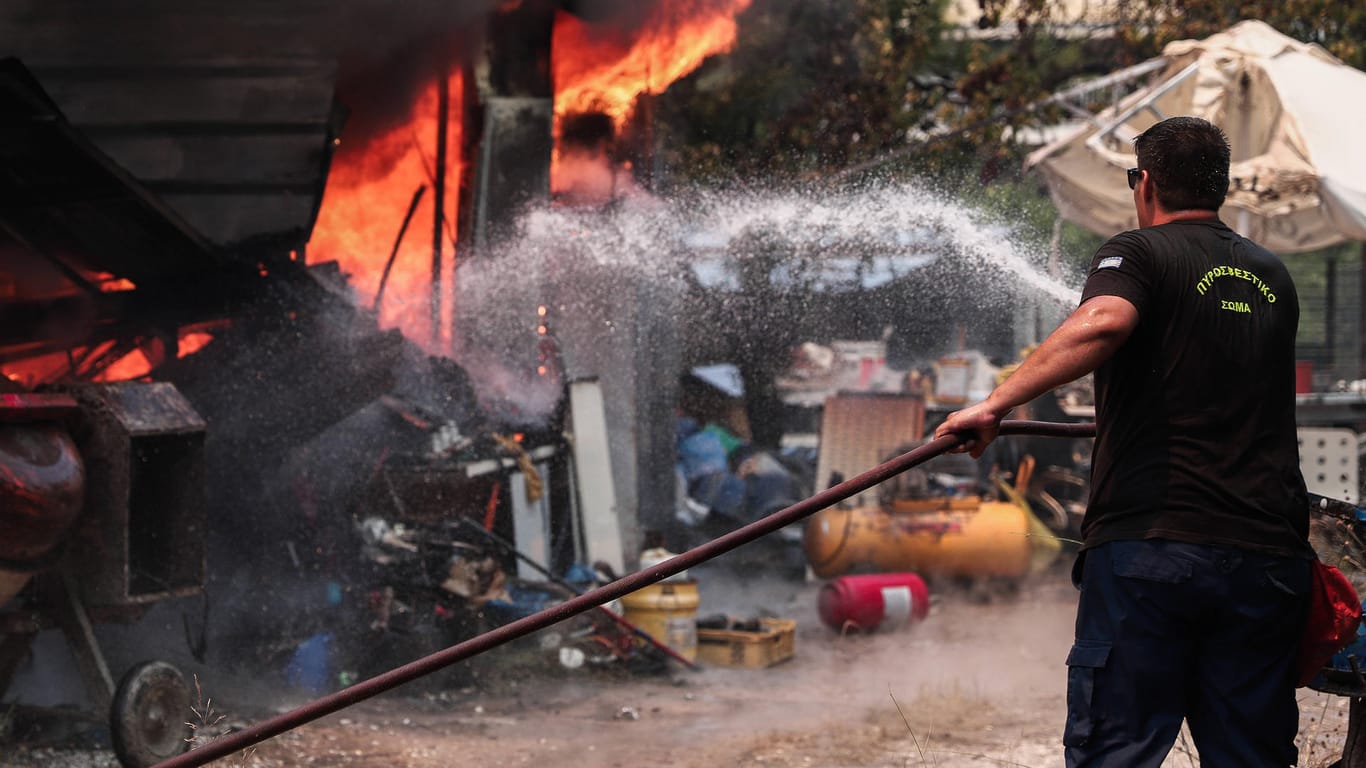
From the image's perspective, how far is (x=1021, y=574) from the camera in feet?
33.2

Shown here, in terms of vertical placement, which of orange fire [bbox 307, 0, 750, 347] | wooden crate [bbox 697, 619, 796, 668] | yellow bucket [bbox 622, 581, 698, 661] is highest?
orange fire [bbox 307, 0, 750, 347]

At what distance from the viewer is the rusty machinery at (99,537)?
5.02m

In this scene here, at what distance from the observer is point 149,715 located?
5.41m

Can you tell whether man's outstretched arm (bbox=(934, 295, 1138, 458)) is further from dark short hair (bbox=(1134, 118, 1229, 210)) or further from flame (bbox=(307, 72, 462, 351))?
flame (bbox=(307, 72, 462, 351))

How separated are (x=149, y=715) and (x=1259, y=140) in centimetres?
773

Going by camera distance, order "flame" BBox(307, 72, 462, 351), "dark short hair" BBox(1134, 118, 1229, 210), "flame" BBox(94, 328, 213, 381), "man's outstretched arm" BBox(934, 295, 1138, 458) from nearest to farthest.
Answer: "man's outstretched arm" BBox(934, 295, 1138, 458), "dark short hair" BBox(1134, 118, 1229, 210), "flame" BBox(94, 328, 213, 381), "flame" BBox(307, 72, 462, 351)

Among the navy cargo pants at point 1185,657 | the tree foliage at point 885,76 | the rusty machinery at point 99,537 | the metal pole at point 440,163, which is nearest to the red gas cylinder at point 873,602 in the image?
the metal pole at point 440,163

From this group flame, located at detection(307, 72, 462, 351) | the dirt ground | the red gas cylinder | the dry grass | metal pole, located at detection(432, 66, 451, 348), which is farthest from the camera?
metal pole, located at detection(432, 66, 451, 348)

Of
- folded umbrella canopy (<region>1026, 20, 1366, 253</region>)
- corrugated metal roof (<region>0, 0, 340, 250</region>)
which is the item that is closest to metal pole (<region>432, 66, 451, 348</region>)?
corrugated metal roof (<region>0, 0, 340, 250</region>)

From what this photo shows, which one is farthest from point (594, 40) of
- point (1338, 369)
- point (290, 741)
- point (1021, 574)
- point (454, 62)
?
point (1338, 369)

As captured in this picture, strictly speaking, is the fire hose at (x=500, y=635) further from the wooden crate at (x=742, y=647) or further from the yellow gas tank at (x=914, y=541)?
the yellow gas tank at (x=914, y=541)

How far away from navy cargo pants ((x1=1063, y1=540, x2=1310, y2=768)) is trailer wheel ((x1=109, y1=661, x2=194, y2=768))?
13.0ft

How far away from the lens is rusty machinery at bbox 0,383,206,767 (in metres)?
5.02

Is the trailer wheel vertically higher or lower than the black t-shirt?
lower
